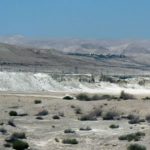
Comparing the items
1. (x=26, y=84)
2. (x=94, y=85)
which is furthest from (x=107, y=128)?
(x=94, y=85)

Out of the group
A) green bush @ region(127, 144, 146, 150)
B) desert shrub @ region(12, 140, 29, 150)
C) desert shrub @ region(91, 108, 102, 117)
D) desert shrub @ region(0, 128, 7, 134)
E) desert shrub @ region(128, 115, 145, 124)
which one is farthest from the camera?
desert shrub @ region(91, 108, 102, 117)

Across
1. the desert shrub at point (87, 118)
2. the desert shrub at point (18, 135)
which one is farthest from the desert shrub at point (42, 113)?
the desert shrub at point (18, 135)

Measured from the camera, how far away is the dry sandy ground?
31.7 meters

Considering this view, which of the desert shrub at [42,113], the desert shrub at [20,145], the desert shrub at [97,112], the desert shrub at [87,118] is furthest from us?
the desert shrub at [42,113]

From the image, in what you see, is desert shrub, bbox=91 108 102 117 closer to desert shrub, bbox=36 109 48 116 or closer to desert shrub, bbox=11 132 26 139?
desert shrub, bbox=36 109 48 116

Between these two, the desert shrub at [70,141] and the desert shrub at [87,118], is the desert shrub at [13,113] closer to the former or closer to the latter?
the desert shrub at [87,118]

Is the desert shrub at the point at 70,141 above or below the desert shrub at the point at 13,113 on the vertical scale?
below

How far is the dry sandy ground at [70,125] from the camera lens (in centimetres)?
3169

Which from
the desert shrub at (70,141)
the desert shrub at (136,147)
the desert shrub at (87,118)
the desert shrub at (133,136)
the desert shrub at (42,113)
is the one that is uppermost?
the desert shrub at (42,113)

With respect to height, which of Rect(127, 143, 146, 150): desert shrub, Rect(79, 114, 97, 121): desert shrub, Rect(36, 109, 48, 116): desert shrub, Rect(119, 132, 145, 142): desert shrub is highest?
Rect(36, 109, 48, 116): desert shrub

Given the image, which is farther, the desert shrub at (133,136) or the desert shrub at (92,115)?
the desert shrub at (92,115)

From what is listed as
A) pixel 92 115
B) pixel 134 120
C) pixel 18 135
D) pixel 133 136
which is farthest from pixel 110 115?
pixel 18 135

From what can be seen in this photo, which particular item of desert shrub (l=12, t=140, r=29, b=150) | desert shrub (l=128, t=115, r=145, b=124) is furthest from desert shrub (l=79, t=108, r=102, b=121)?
desert shrub (l=12, t=140, r=29, b=150)

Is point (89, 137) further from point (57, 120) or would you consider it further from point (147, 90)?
point (147, 90)
